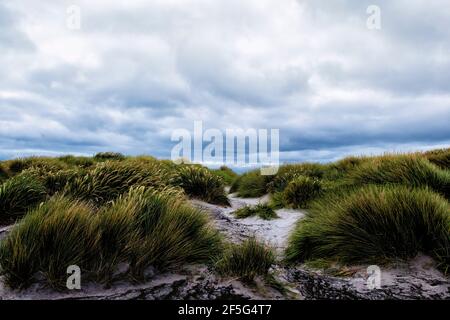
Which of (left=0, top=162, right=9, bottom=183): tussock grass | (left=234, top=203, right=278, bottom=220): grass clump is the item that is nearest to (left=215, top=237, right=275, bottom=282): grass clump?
(left=234, top=203, right=278, bottom=220): grass clump

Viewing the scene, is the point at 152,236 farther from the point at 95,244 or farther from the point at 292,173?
the point at 292,173

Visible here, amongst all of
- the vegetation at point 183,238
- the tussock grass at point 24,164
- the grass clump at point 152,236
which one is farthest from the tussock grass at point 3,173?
the grass clump at point 152,236

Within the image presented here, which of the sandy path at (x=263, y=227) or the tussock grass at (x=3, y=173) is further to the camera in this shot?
the tussock grass at (x=3, y=173)

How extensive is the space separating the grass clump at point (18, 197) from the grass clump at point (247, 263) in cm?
455

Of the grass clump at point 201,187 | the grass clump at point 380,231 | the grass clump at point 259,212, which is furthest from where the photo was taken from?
the grass clump at point 201,187

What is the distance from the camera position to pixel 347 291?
4137 millimetres

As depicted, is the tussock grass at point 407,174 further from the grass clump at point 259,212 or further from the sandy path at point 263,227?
the grass clump at point 259,212

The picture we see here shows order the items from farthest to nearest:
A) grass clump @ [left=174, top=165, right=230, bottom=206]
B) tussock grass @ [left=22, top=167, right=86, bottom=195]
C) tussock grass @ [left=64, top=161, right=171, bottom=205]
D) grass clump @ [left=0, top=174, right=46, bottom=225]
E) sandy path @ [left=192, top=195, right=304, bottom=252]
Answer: grass clump @ [left=174, top=165, right=230, bottom=206]
tussock grass @ [left=22, top=167, right=86, bottom=195]
tussock grass @ [left=64, top=161, right=171, bottom=205]
grass clump @ [left=0, top=174, right=46, bottom=225]
sandy path @ [left=192, top=195, right=304, bottom=252]

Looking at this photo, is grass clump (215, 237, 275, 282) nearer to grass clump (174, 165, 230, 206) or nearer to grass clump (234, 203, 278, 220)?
grass clump (234, 203, 278, 220)

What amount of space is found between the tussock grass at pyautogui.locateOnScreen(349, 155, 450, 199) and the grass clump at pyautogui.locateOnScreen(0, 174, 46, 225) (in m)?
7.71

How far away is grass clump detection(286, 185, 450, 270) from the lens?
15.4 feet

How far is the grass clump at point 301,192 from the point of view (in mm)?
9641
